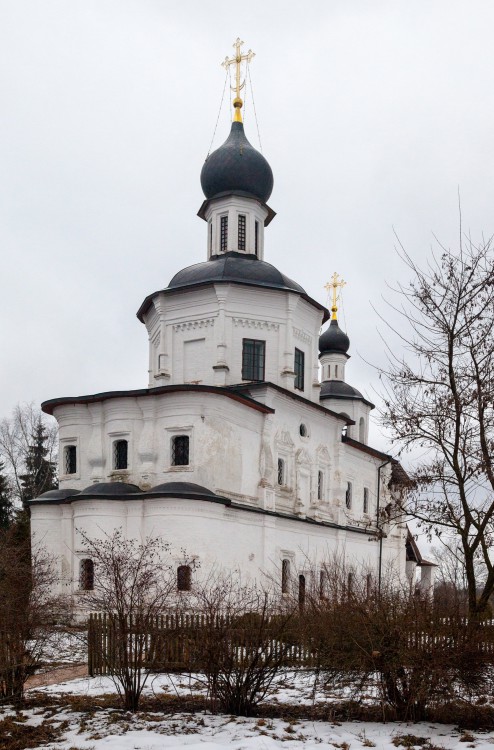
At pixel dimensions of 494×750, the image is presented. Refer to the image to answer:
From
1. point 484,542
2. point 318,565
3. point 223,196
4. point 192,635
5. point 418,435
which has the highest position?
point 223,196

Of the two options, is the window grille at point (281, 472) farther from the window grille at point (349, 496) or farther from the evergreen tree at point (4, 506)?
the evergreen tree at point (4, 506)

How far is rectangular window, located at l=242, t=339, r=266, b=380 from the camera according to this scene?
98.7 ft

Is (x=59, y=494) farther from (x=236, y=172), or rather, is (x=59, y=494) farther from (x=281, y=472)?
(x=236, y=172)

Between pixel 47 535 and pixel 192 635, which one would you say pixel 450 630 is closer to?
pixel 192 635

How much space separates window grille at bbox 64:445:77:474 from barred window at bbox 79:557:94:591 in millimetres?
4735

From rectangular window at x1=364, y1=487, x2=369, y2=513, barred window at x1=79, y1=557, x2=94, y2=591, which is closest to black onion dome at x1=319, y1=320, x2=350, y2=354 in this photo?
rectangular window at x1=364, y1=487, x2=369, y2=513

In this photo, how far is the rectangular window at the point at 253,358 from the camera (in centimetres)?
3009

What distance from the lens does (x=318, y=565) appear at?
99.9 ft

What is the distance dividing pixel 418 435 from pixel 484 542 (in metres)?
1.72

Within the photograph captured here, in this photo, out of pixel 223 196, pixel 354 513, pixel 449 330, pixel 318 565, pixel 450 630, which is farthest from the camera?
pixel 354 513

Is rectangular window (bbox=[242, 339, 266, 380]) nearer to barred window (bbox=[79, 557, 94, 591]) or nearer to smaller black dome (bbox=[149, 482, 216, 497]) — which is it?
smaller black dome (bbox=[149, 482, 216, 497])

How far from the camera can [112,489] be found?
80.4 feet

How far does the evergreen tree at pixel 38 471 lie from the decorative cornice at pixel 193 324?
16.5 metres

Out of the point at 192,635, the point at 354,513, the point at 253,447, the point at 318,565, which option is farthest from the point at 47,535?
the point at 192,635
